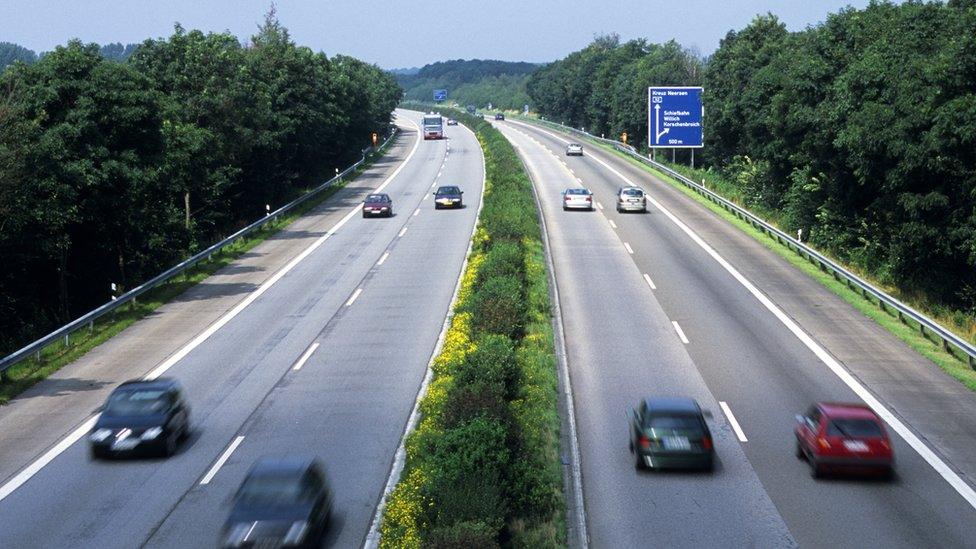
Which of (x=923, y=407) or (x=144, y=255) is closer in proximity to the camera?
(x=923, y=407)

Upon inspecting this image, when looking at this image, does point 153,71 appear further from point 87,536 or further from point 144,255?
point 87,536

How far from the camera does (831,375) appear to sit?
27703 mm

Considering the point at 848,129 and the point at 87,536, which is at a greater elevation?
the point at 848,129

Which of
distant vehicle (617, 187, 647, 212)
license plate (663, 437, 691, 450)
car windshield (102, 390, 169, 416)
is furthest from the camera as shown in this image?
distant vehicle (617, 187, 647, 212)

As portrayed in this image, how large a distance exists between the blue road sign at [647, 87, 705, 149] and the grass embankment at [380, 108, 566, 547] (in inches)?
1477

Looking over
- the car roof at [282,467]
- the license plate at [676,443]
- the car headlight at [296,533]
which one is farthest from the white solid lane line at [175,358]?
the license plate at [676,443]

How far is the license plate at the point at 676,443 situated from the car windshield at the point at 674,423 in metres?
0.19

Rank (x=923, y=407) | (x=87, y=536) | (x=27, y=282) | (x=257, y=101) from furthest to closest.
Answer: (x=257, y=101)
(x=27, y=282)
(x=923, y=407)
(x=87, y=536)

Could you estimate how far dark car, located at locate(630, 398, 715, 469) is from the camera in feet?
66.7

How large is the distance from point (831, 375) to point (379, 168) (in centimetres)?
6889

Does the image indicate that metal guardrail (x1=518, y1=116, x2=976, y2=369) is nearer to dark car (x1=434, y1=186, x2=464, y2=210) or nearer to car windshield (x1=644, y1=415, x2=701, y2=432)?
car windshield (x1=644, y1=415, x2=701, y2=432)

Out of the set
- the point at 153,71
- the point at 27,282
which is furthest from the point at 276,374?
the point at 153,71

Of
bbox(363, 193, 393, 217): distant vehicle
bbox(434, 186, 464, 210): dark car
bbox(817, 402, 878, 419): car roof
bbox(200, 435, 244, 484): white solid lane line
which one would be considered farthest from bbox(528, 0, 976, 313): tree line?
bbox(200, 435, 244, 484): white solid lane line

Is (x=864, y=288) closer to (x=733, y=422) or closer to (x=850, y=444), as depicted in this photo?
(x=733, y=422)
